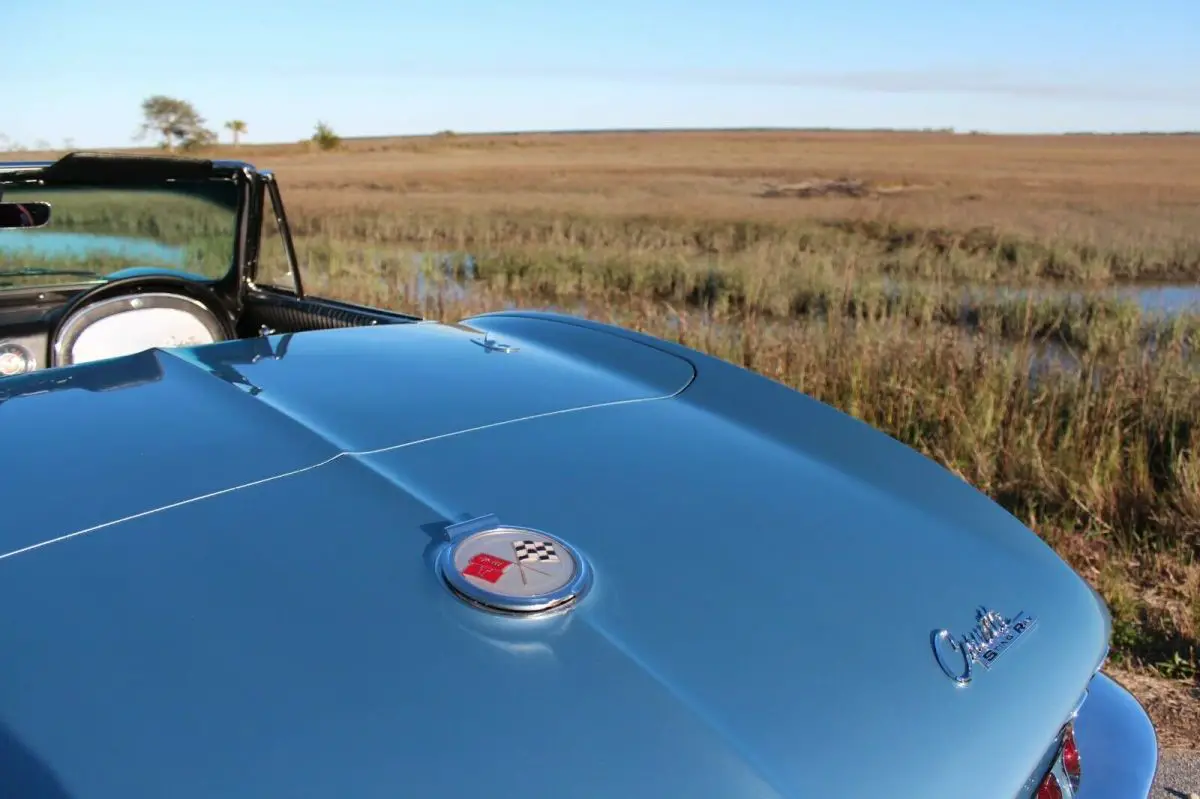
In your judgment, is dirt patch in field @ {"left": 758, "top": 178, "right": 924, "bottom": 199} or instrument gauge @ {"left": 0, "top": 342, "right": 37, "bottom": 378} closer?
instrument gauge @ {"left": 0, "top": 342, "right": 37, "bottom": 378}

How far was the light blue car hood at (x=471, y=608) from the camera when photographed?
39.0 inches

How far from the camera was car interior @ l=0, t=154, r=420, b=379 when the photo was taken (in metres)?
2.72

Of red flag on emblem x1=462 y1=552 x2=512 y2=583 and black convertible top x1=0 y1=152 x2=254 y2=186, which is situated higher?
black convertible top x1=0 y1=152 x2=254 y2=186

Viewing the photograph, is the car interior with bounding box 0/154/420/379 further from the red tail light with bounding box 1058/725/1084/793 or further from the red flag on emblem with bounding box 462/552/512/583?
the red tail light with bounding box 1058/725/1084/793

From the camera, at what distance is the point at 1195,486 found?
3.82m

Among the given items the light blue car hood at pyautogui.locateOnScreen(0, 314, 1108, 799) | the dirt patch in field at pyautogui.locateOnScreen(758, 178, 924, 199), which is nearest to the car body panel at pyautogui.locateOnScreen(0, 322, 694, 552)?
the light blue car hood at pyautogui.locateOnScreen(0, 314, 1108, 799)

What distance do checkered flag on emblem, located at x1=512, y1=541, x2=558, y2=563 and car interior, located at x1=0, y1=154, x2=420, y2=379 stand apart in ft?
5.30

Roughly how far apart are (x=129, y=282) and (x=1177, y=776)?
123 inches

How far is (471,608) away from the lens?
1.18 m

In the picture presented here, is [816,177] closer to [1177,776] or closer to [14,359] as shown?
[1177,776]

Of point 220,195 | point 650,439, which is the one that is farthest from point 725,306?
point 650,439

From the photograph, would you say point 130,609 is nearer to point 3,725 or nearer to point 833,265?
point 3,725

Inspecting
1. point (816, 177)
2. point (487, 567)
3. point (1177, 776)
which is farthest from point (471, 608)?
point (816, 177)

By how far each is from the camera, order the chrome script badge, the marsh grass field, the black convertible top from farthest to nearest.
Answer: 1. the marsh grass field
2. the black convertible top
3. the chrome script badge
